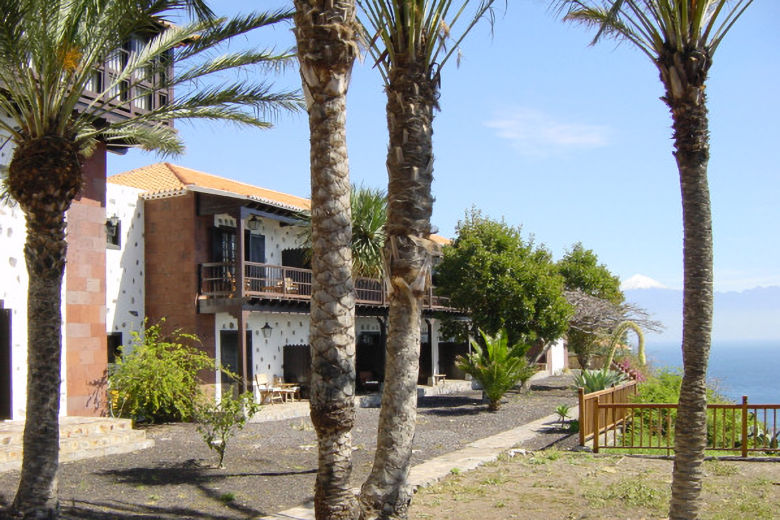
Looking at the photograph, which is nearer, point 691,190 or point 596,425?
point 691,190

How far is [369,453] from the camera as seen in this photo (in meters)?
12.9

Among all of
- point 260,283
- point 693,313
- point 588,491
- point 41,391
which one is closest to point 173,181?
point 260,283

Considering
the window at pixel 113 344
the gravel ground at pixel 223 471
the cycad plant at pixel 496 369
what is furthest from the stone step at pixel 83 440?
the cycad plant at pixel 496 369

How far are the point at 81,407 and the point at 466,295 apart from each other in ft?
40.3

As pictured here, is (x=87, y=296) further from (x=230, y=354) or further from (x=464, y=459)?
(x=464, y=459)

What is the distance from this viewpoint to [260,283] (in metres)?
21.7

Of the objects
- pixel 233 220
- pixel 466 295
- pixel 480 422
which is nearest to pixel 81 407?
pixel 233 220

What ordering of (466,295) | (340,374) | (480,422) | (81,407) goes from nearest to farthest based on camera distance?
(340,374)
(81,407)
(480,422)
(466,295)

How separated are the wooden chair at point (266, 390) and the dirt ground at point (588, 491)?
33.3ft

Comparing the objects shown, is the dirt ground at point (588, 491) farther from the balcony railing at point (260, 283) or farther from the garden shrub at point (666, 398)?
the balcony railing at point (260, 283)

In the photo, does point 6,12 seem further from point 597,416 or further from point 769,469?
point 769,469

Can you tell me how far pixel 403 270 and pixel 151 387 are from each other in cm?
1050

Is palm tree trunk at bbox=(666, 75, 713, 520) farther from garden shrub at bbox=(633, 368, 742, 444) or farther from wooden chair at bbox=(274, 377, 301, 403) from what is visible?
wooden chair at bbox=(274, 377, 301, 403)

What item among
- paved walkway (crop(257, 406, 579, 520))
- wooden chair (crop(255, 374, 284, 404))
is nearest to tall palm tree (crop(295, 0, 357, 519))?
paved walkway (crop(257, 406, 579, 520))
